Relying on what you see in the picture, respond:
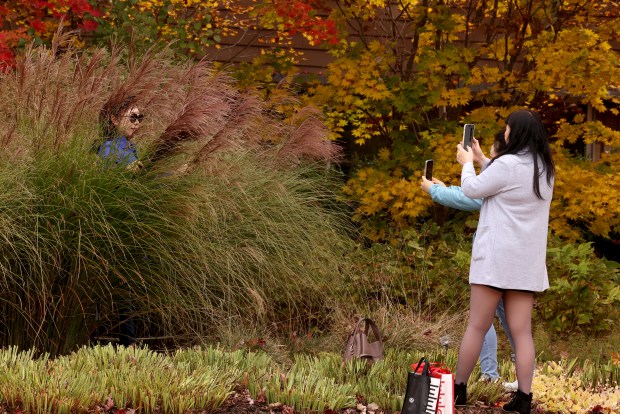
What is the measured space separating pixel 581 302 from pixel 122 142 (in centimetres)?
430

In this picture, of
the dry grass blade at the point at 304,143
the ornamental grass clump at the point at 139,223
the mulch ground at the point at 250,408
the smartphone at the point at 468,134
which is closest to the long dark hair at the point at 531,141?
the smartphone at the point at 468,134

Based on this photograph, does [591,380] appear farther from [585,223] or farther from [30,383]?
[585,223]

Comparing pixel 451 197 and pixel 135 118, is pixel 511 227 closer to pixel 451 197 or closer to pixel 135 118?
pixel 451 197

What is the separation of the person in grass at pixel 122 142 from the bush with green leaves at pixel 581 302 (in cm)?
378

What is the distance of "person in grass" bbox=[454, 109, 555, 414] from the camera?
5676mm

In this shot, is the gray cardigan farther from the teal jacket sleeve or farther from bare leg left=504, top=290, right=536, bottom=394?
the teal jacket sleeve

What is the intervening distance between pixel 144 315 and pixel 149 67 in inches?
69.0

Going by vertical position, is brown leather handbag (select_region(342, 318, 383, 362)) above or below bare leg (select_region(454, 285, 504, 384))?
below

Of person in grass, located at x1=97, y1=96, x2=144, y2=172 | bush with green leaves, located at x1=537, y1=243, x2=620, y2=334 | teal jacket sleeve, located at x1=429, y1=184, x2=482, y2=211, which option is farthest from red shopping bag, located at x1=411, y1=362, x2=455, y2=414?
bush with green leaves, located at x1=537, y1=243, x2=620, y2=334

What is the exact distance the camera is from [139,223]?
A: 22.0ft

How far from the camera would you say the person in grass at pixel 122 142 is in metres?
6.95

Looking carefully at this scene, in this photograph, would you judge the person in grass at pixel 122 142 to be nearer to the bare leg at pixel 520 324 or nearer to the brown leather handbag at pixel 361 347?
the brown leather handbag at pixel 361 347

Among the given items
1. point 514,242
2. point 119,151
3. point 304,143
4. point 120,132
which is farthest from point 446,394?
point 304,143

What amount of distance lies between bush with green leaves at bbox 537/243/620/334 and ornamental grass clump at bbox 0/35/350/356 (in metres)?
2.24
